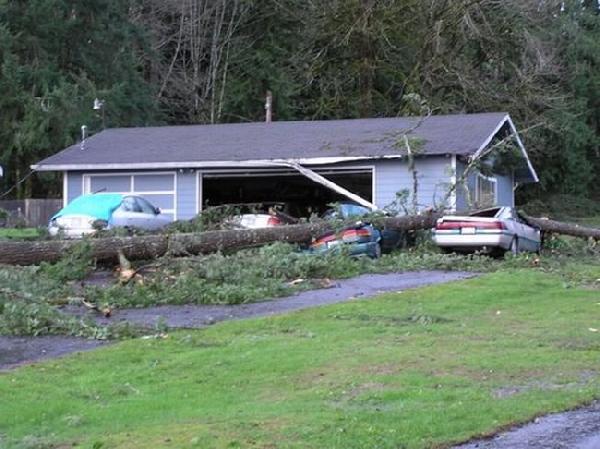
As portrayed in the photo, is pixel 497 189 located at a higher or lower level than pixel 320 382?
higher

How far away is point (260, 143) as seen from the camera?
92.0 ft

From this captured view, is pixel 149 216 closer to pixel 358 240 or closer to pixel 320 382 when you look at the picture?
pixel 358 240

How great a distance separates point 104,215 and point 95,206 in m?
0.59

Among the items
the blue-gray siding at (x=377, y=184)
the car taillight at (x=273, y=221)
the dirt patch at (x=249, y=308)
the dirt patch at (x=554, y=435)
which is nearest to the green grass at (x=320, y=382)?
the dirt patch at (x=554, y=435)

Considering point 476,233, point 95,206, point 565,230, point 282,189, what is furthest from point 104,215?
point 565,230

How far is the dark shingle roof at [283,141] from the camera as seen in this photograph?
25.7 m

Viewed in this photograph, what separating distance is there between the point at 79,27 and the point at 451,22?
1616 centimetres

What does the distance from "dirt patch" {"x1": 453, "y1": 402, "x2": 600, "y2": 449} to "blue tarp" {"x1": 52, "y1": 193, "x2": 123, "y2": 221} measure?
16.6 metres

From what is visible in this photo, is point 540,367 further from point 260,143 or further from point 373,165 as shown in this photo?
point 260,143

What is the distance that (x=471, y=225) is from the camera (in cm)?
1958

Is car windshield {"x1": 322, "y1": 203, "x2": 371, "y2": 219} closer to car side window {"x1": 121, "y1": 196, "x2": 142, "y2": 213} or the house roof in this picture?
the house roof

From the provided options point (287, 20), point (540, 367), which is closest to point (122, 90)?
point (287, 20)

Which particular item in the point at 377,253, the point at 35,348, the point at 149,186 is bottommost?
the point at 35,348

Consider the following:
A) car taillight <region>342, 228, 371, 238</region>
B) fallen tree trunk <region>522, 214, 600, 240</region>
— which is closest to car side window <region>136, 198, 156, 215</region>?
car taillight <region>342, 228, 371, 238</region>
